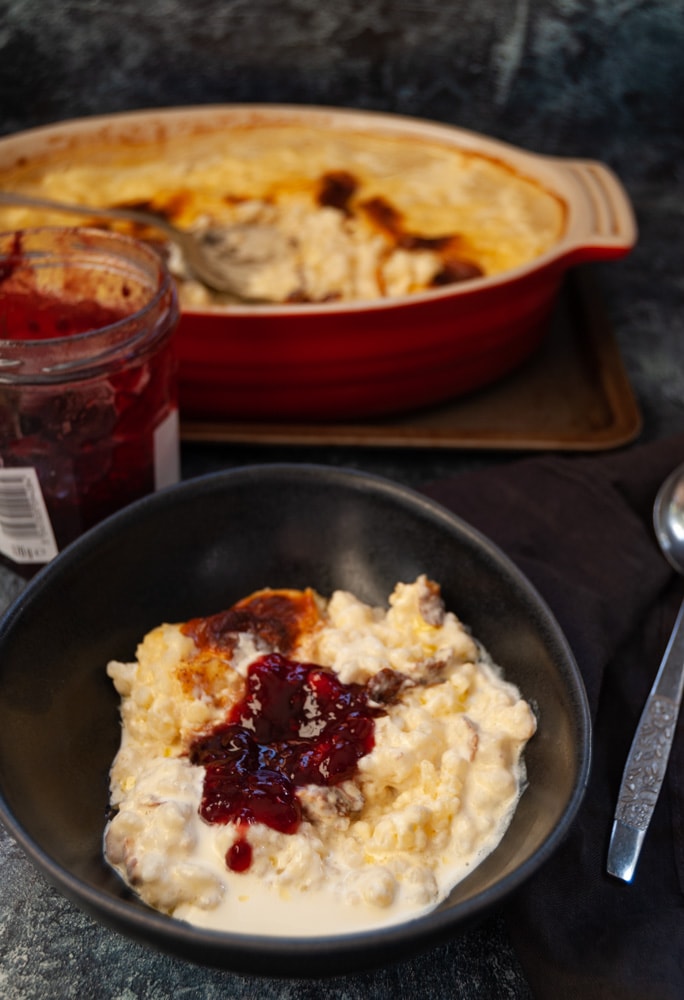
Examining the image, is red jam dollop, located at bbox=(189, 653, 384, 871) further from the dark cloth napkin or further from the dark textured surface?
the dark textured surface

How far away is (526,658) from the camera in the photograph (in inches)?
41.6

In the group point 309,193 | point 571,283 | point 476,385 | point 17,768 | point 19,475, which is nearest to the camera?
point 17,768

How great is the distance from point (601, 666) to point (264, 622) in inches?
15.3

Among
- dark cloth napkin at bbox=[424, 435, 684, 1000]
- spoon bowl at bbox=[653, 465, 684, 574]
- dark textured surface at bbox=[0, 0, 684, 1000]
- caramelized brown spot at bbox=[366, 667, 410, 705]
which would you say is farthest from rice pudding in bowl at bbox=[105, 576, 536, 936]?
dark textured surface at bbox=[0, 0, 684, 1000]

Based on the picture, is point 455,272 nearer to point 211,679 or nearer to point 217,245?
point 217,245

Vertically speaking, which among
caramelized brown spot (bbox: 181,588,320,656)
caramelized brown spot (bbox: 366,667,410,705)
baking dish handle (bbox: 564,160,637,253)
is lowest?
caramelized brown spot (bbox: 181,588,320,656)

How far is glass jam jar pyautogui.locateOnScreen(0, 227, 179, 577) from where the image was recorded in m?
1.14

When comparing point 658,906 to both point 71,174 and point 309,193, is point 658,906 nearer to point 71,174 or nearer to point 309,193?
point 309,193

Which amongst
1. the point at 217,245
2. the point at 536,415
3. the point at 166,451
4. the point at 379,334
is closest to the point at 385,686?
the point at 166,451

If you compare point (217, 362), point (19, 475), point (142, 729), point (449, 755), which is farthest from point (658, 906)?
point (217, 362)

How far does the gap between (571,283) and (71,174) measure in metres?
0.95

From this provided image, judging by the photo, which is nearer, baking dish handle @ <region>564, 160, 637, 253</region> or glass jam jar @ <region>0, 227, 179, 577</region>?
glass jam jar @ <region>0, 227, 179, 577</region>

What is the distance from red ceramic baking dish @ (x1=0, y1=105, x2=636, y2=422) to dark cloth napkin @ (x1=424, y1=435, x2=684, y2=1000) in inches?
9.0

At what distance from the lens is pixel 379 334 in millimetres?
1467
